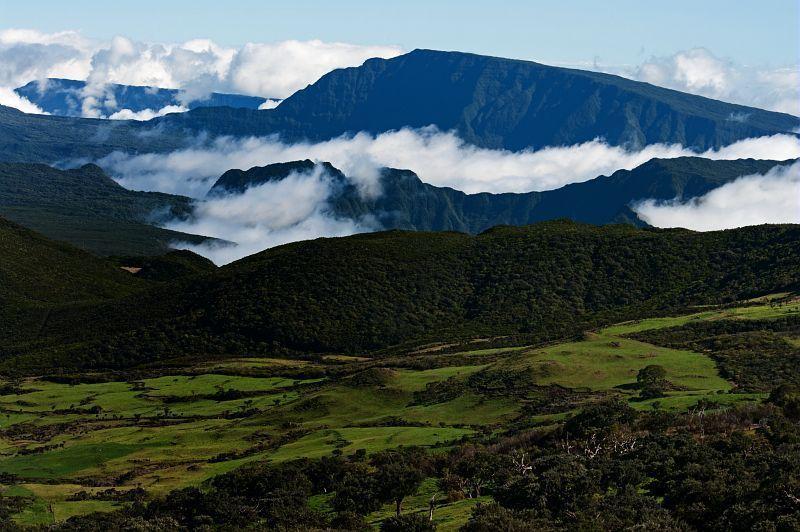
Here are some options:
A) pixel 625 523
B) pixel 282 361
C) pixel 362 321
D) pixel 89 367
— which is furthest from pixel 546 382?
pixel 89 367

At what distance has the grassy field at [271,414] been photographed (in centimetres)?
7425

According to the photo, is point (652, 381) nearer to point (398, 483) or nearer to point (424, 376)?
point (424, 376)

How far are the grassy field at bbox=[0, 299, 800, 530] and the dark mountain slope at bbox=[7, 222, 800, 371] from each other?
30073 mm

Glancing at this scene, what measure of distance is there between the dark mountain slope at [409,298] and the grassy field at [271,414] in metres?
30.1

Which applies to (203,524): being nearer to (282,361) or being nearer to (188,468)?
(188,468)

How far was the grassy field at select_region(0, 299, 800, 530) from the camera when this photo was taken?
74250mm

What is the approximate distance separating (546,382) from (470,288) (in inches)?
3728

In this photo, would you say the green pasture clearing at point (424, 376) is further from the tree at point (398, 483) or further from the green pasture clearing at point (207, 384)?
the tree at point (398, 483)

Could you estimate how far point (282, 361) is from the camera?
494 feet

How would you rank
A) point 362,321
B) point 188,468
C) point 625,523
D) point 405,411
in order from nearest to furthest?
1. point 625,523
2. point 188,468
3. point 405,411
4. point 362,321

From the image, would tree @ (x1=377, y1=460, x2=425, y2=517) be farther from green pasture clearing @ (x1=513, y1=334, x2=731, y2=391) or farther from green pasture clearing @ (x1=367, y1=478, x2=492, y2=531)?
green pasture clearing @ (x1=513, y1=334, x2=731, y2=391)

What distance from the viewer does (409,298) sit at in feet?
595

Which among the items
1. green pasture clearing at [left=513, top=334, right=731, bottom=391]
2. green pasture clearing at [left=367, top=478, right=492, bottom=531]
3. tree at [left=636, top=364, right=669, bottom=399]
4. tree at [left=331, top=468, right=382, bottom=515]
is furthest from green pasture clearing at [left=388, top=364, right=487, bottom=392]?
tree at [left=331, top=468, right=382, bottom=515]

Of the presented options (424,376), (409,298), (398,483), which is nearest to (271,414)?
(424,376)
